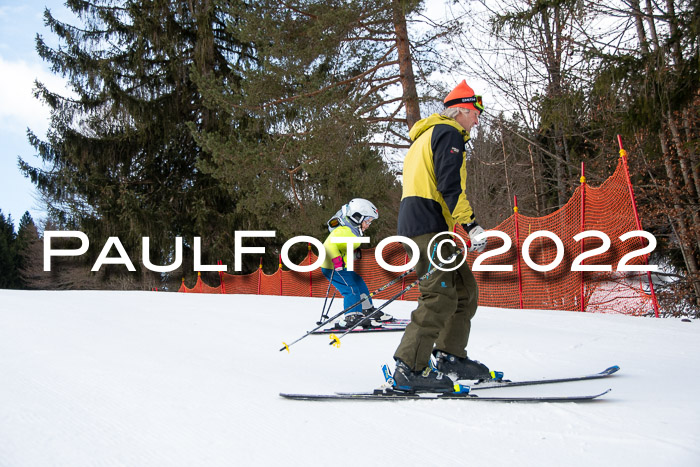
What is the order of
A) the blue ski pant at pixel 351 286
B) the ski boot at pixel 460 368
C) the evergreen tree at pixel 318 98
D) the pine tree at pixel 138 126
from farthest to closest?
1. the pine tree at pixel 138 126
2. the evergreen tree at pixel 318 98
3. the blue ski pant at pixel 351 286
4. the ski boot at pixel 460 368

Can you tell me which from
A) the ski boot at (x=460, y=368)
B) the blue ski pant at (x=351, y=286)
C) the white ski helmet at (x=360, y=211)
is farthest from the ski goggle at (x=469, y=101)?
the blue ski pant at (x=351, y=286)

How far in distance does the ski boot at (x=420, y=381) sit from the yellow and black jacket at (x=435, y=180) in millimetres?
761

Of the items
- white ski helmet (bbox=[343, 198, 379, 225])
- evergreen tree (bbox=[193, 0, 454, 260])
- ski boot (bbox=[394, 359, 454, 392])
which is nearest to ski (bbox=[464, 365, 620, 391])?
ski boot (bbox=[394, 359, 454, 392])

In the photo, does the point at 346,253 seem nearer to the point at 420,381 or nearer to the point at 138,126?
the point at 420,381

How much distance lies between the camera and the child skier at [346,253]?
637 cm

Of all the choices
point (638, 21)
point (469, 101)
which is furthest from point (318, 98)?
point (469, 101)

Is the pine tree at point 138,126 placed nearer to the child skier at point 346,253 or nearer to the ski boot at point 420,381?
the child skier at point 346,253

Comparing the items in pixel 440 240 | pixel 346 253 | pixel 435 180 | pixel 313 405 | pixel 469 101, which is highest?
pixel 469 101

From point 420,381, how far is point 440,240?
78 centimetres

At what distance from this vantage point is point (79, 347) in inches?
185

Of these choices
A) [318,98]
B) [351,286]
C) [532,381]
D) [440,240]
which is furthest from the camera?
[318,98]

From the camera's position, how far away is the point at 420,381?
3.08 metres

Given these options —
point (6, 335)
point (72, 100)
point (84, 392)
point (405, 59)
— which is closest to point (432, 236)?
point (84, 392)

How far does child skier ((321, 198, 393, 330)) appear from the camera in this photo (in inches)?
251
